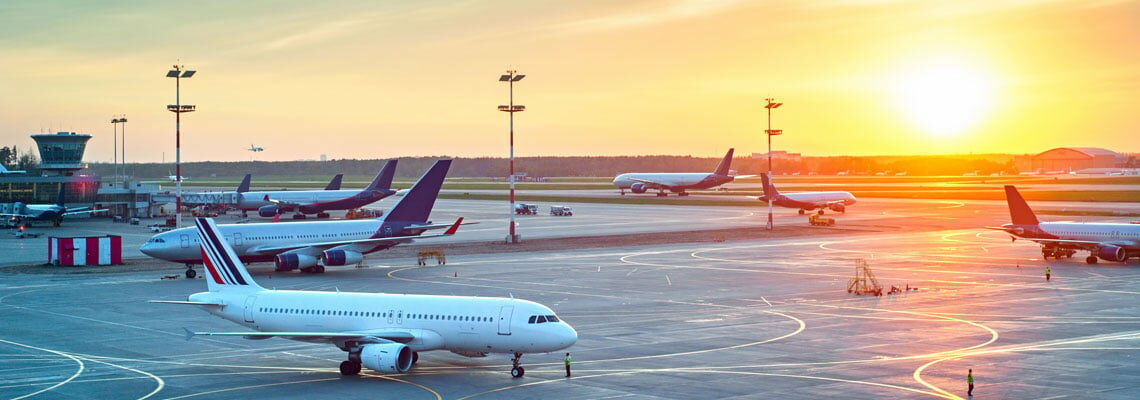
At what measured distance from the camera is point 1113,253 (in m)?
82.6

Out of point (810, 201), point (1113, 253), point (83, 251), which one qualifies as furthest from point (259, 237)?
point (810, 201)

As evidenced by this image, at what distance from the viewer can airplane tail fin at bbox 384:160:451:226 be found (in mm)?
81250

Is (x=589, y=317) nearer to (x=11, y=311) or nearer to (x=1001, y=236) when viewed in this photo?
(x=11, y=311)

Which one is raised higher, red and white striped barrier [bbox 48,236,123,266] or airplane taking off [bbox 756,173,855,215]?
airplane taking off [bbox 756,173,855,215]

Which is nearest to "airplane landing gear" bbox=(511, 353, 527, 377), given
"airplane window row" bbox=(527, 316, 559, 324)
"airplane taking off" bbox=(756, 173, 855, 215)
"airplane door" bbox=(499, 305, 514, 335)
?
"airplane door" bbox=(499, 305, 514, 335)

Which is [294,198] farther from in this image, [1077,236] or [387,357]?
Result: [387,357]

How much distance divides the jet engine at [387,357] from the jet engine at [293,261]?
39.4 meters

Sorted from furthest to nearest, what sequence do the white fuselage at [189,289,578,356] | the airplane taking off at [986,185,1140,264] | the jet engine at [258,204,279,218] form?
the jet engine at [258,204,279,218]
the airplane taking off at [986,185,1140,264]
the white fuselage at [189,289,578,356]

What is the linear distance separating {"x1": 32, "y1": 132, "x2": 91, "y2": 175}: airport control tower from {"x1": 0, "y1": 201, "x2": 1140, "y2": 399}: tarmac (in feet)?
321

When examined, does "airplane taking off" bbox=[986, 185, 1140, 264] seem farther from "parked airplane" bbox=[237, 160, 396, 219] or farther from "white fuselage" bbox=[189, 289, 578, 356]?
"parked airplane" bbox=[237, 160, 396, 219]

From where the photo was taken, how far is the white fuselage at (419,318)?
38.7 meters

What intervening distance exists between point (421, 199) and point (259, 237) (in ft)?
39.5

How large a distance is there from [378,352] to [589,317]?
19612mm

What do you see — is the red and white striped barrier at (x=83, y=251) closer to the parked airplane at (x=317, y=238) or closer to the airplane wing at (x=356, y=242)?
the parked airplane at (x=317, y=238)
